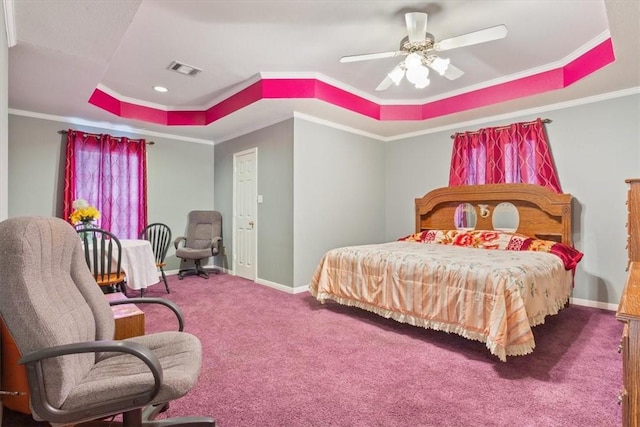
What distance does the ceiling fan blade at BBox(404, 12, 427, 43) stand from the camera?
2.37 m

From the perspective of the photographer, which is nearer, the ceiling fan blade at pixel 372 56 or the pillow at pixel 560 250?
the ceiling fan blade at pixel 372 56

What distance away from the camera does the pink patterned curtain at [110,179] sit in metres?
4.42

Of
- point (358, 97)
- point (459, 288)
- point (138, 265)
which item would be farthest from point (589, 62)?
point (138, 265)

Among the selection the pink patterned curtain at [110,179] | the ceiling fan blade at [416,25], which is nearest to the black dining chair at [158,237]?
the pink patterned curtain at [110,179]

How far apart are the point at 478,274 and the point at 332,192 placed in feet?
8.51

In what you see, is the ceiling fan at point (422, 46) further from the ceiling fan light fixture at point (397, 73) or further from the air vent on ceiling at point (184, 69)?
the air vent on ceiling at point (184, 69)

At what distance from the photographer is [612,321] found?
3.07 m

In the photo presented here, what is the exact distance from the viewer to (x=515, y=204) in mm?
4035

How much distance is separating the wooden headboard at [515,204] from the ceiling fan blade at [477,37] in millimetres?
2192

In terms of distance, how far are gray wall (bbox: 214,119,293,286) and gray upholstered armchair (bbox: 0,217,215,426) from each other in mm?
2882

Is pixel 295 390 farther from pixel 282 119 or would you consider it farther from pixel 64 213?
pixel 64 213

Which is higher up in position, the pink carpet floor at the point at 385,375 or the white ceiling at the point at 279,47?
the white ceiling at the point at 279,47

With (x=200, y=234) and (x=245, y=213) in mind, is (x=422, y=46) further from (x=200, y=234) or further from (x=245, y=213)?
(x=200, y=234)

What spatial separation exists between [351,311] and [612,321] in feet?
8.13
